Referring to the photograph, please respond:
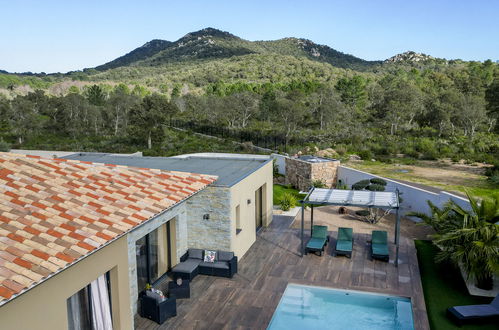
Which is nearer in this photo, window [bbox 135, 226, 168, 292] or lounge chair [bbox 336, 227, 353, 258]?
window [bbox 135, 226, 168, 292]

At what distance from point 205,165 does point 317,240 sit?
4994 millimetres

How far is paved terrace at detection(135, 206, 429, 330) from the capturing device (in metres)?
9.59

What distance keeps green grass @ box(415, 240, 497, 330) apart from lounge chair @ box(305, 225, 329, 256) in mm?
3130

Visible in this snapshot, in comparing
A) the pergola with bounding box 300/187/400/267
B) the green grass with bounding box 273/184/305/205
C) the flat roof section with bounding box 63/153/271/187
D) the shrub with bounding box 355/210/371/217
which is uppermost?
the flat roof section with bounding box 63/153/271/187

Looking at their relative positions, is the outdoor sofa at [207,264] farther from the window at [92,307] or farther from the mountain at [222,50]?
the mountain at [222,50]

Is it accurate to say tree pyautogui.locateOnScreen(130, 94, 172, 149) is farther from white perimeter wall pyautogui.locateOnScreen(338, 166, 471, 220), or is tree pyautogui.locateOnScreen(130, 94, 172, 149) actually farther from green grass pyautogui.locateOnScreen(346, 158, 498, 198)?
white perimeter wall pyautogui.locateOnScreen(338, 166, 471, 220)

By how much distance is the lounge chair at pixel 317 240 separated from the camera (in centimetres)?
1358

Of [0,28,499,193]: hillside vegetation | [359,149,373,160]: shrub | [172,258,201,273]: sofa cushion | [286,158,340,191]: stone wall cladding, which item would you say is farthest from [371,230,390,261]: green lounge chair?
[359,149,373,160]: shrub

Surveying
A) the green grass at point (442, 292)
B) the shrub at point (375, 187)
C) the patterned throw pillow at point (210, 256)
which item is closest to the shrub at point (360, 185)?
the shrub at point (375, 187)

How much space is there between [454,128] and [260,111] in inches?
876

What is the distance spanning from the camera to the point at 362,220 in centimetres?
1792

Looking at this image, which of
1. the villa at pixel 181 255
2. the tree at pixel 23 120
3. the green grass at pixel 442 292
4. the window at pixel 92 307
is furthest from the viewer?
the tree at pixel 23 120

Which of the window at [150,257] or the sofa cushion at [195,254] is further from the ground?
the window at [150,257]

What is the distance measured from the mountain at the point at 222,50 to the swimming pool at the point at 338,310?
10850 centimetres
